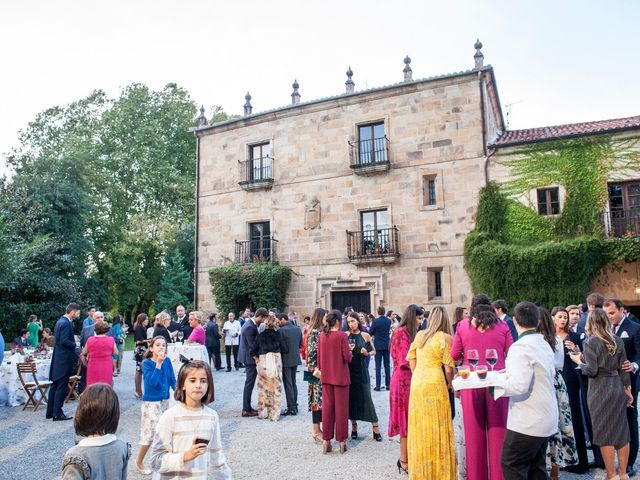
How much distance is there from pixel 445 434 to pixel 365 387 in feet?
7.28

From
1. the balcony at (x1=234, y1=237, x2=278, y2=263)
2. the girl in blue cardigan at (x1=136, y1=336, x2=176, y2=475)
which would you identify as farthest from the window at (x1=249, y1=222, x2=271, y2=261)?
the girl in blue cardigan at (x1=136, y1=336, x2=176, y2=475)

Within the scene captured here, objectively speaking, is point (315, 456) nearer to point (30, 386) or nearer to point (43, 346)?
point (30, 386)

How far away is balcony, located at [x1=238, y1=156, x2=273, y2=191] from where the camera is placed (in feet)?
69.6

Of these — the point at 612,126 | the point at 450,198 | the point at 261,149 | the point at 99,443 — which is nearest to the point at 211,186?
the point at 261,149

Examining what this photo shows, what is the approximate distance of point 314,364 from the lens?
6.87 metres

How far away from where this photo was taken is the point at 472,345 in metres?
4.83

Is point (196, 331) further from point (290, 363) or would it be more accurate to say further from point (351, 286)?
point (351, 286)

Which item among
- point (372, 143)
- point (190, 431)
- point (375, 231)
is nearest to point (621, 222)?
point (375, 231)

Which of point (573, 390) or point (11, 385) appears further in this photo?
point (11, 385)

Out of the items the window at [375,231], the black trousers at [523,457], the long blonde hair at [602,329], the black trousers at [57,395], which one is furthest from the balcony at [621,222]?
the black trousers at [57,395]

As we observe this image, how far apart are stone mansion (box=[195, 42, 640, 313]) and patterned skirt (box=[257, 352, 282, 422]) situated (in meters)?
10.3

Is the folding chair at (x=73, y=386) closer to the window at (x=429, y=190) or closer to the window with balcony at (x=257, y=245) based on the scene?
the window with balcony at (x=257, y=245)

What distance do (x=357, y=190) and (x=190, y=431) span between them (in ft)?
56.1

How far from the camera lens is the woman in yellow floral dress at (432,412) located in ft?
15.5
